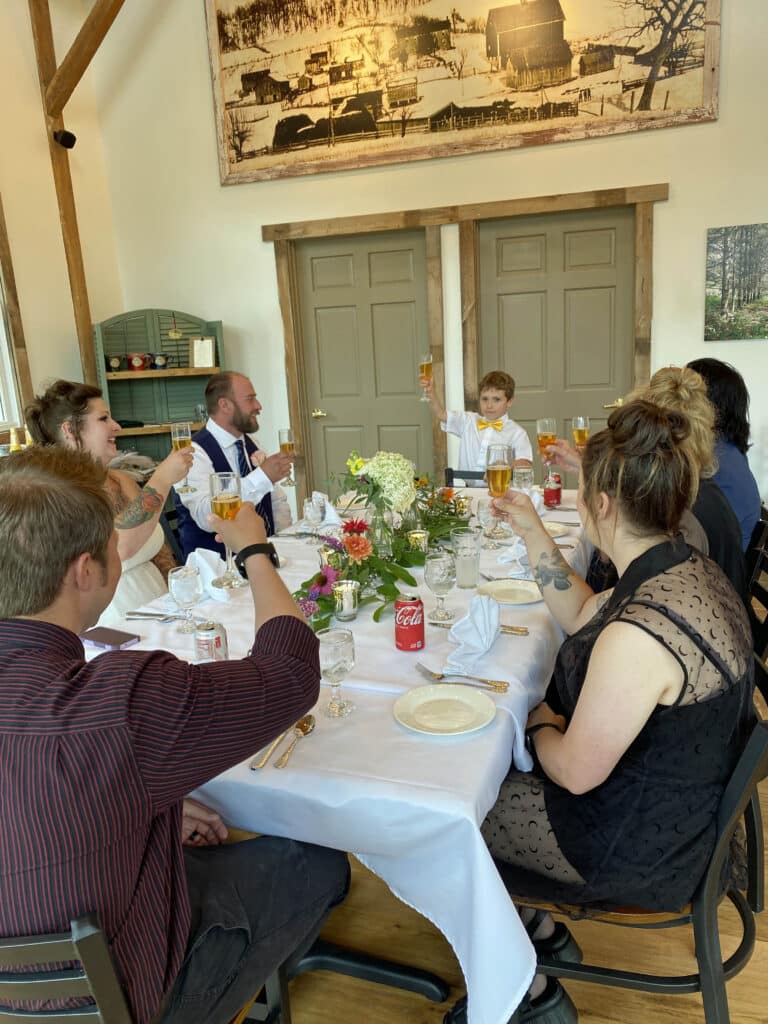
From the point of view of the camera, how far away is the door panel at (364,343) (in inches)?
210

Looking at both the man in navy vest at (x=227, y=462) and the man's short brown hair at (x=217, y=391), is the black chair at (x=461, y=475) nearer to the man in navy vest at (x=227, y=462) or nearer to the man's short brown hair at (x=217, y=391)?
the man in navy vest at (x=227, y=462)

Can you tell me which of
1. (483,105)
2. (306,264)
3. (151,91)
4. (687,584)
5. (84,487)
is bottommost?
(687,584)

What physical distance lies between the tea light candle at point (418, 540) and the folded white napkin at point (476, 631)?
27.2 inches

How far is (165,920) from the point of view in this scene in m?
1.02

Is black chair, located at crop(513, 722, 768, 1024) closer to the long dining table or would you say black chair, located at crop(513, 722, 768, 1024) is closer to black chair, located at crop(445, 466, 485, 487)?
the long dining table

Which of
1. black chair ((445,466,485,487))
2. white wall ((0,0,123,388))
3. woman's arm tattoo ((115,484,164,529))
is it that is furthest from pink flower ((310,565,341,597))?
white wall ((0,0,123,388))

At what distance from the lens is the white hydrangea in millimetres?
2184

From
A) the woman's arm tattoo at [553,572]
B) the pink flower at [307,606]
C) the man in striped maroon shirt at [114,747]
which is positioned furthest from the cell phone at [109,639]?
the woman's arm tattoo at [553,572]

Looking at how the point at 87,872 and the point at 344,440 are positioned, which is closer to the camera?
the point at 87,872

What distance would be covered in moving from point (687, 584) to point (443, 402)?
408cm

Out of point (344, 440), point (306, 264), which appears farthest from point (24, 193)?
point (344, 440)

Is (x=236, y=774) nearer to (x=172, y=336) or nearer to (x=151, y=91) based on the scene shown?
(x=172, y=336)

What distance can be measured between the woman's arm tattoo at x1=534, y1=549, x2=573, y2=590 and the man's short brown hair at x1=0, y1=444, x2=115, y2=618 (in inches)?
46.6

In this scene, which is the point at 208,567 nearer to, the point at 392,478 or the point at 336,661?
the point at 392,478
